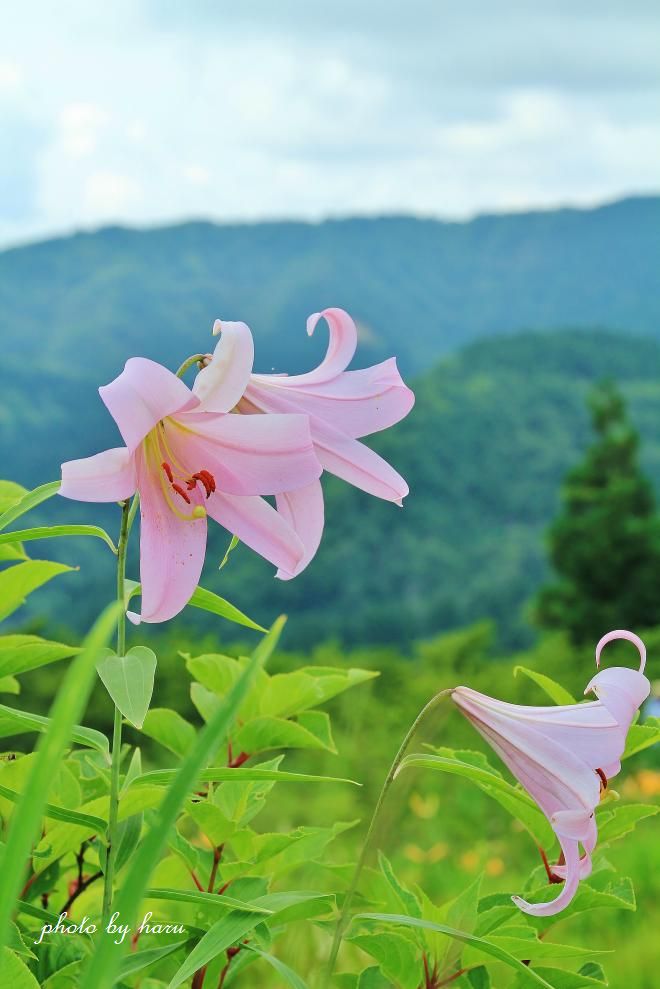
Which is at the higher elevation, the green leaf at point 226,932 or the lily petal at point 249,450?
the lily petal at point 249,450

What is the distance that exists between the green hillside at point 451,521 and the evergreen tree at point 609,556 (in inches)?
599

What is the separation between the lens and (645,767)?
4.75 meters

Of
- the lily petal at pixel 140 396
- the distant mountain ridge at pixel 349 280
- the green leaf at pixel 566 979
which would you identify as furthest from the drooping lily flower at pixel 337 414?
the distant mountain ridge at pixel 349 280

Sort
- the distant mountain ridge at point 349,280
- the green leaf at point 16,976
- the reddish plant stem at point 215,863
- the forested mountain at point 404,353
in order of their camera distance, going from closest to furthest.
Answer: the green leaf at point 16,976 < the reddish plant stem at point 215,863 < the forested mountain at point 404,353 < the distant mountain ridge at point 349,280

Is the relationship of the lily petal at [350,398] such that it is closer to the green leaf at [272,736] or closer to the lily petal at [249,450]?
the lily petal at [249,450]

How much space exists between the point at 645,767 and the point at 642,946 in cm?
227

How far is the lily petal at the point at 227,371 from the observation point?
1.98 ft

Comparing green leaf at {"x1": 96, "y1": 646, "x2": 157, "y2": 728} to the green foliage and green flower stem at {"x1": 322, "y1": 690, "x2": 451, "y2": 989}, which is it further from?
green flower stem at {"x1": 322, "y1": 690, "x2": 451, "y2": 989}

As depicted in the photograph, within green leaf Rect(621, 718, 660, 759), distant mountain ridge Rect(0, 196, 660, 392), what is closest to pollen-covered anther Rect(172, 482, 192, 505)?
green leaf Rect(621, 718, 660, 759)

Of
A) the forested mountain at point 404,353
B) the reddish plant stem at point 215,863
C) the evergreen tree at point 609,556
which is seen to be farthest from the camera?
the forested mountain at point 404,353

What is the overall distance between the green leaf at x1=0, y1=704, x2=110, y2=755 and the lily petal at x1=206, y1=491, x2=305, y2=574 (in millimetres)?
Answer: 144

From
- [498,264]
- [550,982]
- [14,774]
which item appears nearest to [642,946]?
[550,982]

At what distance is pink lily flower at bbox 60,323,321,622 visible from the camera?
58cm

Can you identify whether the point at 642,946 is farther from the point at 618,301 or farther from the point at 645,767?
the point at 618,301
